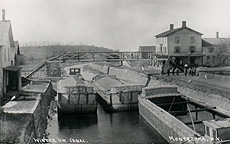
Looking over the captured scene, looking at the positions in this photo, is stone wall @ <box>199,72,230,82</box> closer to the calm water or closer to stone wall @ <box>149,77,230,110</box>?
stone wall @ <box>149,77,230,110</box>

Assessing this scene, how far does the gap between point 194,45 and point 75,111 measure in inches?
1362

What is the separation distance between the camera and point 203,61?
52594mm

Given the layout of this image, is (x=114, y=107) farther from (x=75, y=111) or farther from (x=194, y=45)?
(x=194, y=45)

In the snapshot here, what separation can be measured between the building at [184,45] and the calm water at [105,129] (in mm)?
27903

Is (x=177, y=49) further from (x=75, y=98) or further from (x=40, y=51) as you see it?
(x=40, y=51)

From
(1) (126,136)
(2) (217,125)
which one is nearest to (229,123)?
(2) (217,125)

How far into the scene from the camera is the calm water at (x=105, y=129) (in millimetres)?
17719

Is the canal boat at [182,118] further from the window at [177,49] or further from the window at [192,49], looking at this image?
the window at [192,49]

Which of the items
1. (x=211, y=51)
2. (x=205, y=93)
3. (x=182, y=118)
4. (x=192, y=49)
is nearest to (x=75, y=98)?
(x=182, y=118)

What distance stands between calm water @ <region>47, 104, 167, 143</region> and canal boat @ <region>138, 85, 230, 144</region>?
88 cm

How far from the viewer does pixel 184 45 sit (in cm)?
5009

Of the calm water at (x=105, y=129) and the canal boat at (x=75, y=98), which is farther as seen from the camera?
the canal boat at (x=75, y=98)

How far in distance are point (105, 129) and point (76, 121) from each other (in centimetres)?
323

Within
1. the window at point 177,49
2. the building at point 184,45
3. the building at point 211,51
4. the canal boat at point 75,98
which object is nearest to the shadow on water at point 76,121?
the canal boat at point 75,98
